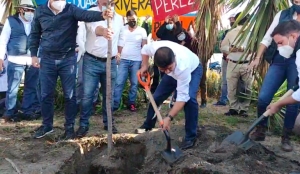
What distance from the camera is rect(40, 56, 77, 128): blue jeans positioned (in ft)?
16.8

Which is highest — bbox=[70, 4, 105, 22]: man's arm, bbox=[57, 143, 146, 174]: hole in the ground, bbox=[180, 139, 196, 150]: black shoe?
bbox=[70, 4, 105, 22]: man's arm

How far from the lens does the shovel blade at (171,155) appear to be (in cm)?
447

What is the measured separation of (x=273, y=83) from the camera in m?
5.01

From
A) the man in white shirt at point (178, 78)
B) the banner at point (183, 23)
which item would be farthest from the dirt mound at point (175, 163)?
the banner at point (183, 23)

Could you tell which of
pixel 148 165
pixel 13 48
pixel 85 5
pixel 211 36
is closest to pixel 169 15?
pixel 211 36

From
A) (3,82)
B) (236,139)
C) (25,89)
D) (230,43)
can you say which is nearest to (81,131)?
(25,89)

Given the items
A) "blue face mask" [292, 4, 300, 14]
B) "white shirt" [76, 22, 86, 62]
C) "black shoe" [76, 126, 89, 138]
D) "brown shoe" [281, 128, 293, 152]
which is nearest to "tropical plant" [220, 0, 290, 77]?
"blue face mask" [292, 4, 300, 14]

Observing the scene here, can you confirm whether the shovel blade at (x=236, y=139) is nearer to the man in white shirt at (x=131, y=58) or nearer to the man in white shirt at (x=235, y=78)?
the man in white shirt at (x=235, y=78)

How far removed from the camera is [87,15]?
193 inches

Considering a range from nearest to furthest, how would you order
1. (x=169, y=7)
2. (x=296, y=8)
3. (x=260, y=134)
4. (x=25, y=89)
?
(x=296, y=8), (x=260, y=134), (x=25, y=89), (x=169, y=7)

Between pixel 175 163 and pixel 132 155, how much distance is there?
932 millimetres

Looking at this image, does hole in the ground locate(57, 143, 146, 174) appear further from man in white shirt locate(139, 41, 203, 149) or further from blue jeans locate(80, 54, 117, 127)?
blue jeans locate(80, 54, 117, 127)

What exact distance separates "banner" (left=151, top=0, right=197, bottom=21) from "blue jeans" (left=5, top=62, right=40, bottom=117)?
238 cm

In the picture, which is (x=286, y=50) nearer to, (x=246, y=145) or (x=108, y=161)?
(x=246, y=145)
